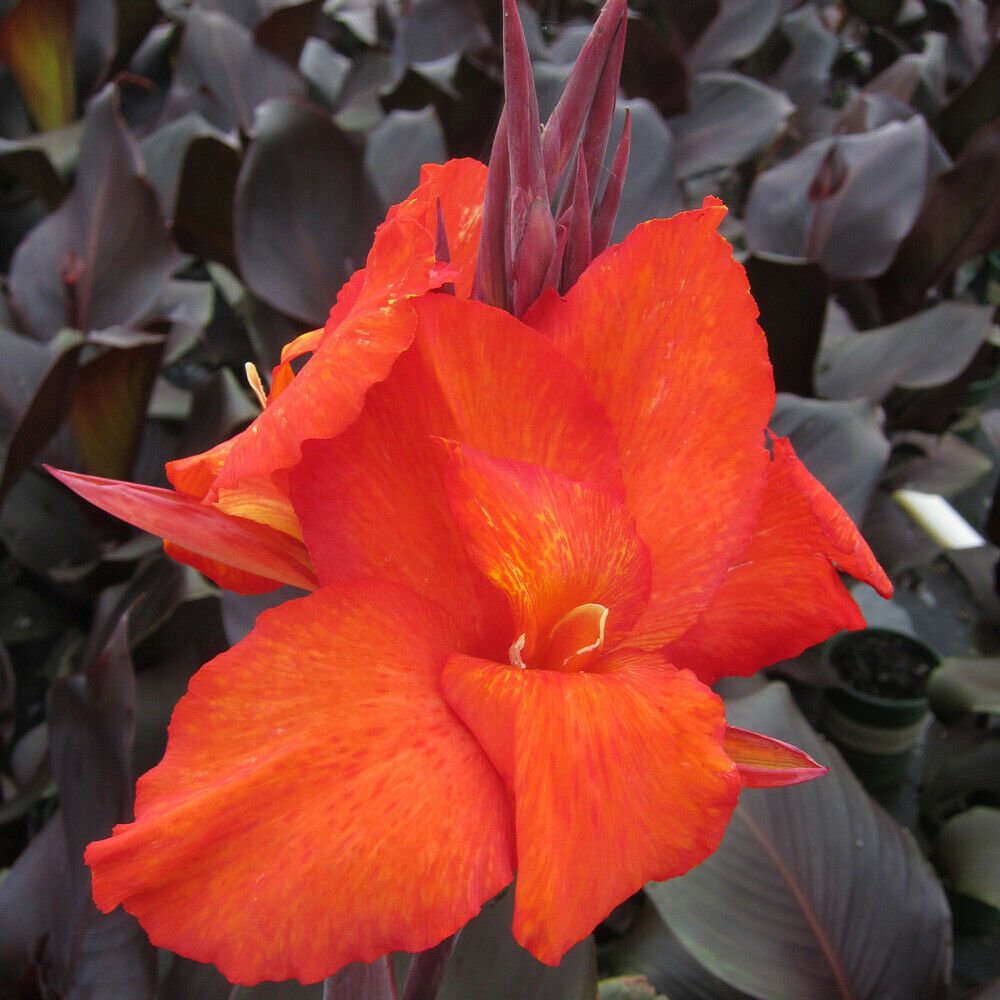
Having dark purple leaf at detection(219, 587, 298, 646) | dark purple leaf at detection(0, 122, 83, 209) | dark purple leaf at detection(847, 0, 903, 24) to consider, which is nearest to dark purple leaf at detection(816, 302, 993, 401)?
dark purple leaf at detection(219, 587, 298, 646)

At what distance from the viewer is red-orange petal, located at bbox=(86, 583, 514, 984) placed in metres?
0.25

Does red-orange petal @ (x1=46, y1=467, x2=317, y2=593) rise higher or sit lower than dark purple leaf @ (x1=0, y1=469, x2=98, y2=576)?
higher

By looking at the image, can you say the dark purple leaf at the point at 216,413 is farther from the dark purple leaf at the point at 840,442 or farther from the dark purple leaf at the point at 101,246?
the dark purple leaf at the point at 840,442

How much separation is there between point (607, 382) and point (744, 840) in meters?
0.60

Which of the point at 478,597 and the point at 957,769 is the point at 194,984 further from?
the point at 957,769

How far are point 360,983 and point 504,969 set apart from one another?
0.21 meters

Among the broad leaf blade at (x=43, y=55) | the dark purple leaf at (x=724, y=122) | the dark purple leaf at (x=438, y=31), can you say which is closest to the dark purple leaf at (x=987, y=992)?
the dark purple leaf at (x=724, y=122)

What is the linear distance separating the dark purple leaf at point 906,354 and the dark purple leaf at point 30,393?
3.05ft

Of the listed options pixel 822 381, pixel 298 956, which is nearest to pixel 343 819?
pixel 298 956

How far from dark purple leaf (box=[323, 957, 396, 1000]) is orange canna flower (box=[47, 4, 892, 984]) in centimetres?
11

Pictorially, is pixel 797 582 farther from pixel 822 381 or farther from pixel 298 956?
pixel 822 381

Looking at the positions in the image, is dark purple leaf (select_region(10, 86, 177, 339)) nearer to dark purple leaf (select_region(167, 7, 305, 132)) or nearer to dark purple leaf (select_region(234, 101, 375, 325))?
dark purple leaf (select_region(234, 101, 375, 325))

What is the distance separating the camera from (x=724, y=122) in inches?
66.3

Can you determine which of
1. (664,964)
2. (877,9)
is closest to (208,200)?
(664,964)
